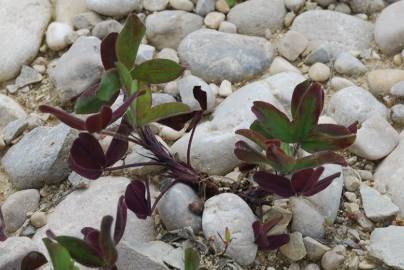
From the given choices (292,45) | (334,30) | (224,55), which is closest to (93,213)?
(224,55)

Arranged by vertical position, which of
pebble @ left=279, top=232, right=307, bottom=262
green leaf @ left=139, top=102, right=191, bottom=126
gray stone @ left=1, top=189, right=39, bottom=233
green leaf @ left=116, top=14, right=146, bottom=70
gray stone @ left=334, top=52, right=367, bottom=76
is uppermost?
green leaf @ left=116, top=14, right=146, bottom=70

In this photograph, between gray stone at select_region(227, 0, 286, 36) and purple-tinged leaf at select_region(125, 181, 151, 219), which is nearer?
purple-tinged leaf at select_region(125, 181, 151, 219)

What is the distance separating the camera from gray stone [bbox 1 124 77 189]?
1.91 metres

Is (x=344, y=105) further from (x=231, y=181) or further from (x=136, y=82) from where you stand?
(x=136, y=82)

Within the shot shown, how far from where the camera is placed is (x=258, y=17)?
237cm

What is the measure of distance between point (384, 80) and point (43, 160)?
113 cm

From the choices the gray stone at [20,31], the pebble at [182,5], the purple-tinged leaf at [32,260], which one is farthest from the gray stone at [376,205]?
the gray stone at [20,31]

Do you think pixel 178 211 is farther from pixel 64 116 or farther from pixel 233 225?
pixel 64 116

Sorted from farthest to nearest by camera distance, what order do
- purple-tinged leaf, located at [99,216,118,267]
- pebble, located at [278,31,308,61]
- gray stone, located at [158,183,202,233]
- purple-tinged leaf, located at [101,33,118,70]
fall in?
pebble, located at [278,31,308,61]
gray stone, located at [158,183,202,233]
purple-tinged leaf, located at [101,33,118,70]
purple-tinged leaf, located at [99,216,118,267]

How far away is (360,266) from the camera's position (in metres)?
1.65

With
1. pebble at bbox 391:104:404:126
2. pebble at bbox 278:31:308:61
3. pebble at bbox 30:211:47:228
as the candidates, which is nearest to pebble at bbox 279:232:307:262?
pebble at bbox 391:104:404:126

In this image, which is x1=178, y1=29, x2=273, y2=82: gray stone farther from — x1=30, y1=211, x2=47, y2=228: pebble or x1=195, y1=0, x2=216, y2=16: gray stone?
x1=30, y1=211, x2=47, y2=228: pebble

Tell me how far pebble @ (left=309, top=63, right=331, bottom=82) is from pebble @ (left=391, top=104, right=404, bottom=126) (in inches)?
10.7

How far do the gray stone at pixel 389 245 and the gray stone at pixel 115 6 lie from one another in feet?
4.17
